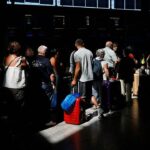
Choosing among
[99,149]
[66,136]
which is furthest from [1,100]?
[99,149]

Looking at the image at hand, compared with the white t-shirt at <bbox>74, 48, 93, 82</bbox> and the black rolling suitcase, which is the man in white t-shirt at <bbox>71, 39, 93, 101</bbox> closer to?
the white t-shirt at <bbox>74, 48, 93, 82</bbox>

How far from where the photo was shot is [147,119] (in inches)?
351

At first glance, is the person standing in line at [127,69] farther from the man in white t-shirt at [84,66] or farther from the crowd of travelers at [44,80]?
the man in white t-shirt at [84,66]

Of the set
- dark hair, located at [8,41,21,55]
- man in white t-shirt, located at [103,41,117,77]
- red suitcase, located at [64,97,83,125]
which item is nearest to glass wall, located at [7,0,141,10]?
man in white t-shirt, located at [103,41,117,77]

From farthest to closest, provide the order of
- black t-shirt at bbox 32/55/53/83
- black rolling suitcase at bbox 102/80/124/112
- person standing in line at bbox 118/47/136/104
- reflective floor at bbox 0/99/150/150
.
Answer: person standing in line at bbox 118/47/136/104, black rolling suitcase at bbox 102/80/124/112, black t-shirt at bbox 32/55/53/83, reflective floor at bbox 0/99/150/150

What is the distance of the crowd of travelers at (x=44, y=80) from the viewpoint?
272 inches

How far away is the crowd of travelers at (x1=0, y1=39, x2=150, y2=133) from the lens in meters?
6.91

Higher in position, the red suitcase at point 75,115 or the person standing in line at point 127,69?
the person standing in line at point 127,69

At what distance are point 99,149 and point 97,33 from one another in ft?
56.2

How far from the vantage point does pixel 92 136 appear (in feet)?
23.7

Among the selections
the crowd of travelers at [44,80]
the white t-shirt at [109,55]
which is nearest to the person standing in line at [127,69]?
the crowd of travelers at [44,80]

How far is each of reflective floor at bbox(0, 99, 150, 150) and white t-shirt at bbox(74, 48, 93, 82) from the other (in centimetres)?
101

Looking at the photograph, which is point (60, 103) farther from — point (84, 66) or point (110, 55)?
point (110, 55)

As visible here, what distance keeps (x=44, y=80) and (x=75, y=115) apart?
41.4 inches
